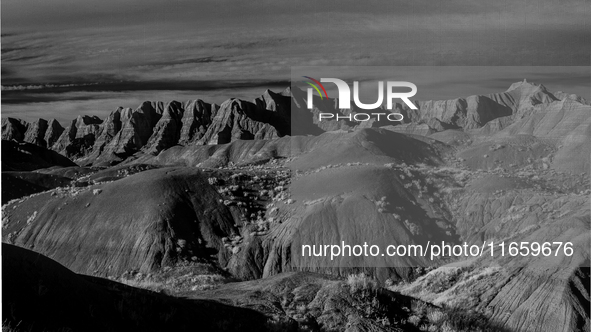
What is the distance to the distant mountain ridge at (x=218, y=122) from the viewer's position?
16650 centimetres

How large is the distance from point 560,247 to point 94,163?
162 meters

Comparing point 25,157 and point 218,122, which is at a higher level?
point 25,157

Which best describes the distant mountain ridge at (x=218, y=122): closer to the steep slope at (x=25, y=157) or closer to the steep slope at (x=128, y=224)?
the steep slope at (x=25, y=157)

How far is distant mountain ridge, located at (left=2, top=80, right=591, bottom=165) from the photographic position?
166 m

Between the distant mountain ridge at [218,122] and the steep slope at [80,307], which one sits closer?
the steep slope at [80,307]

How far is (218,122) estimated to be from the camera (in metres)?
176

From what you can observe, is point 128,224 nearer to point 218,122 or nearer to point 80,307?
point 80,307

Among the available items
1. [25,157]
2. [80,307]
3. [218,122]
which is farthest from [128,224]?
[218,122]

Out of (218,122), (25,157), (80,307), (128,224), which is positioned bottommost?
(218,122)

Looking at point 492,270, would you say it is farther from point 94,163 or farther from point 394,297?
point 94,163

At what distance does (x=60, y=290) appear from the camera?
1196 centimetres

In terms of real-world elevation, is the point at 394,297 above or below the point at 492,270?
above

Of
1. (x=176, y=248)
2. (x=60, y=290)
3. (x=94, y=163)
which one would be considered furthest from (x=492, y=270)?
(x=94, y=163)

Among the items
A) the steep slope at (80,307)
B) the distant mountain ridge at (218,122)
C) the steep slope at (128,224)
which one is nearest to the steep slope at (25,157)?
the distant mountain ridge at (218,122)
